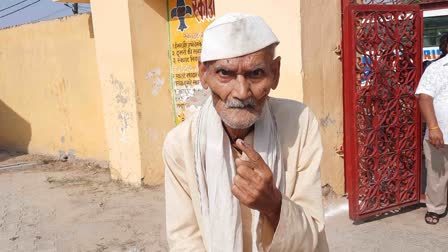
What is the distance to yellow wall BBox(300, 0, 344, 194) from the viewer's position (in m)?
4.04

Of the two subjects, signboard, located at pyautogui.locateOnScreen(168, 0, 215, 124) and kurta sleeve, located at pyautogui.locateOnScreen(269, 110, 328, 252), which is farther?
signboard, located at pyautogui.locateOnScreen(168, 0, 215, 124)

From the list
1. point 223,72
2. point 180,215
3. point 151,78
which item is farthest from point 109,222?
point 223,72

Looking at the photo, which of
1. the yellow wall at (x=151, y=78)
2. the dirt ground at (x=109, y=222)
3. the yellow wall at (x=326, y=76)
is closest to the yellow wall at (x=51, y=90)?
the dirt ground at (x=109, y=222)

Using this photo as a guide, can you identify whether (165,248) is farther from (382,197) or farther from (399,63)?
(399,63)

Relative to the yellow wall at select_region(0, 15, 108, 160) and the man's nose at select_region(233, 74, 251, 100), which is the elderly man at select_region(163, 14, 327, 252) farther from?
the yellow wall at select_region(0, 15, 108, 160)

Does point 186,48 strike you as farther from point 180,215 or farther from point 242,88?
point 242,88

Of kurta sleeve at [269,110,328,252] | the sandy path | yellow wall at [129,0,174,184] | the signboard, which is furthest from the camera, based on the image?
yellow wall at [129,0,174,184]

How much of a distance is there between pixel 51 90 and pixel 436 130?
276 inches

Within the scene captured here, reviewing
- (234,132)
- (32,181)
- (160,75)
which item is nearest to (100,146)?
(32,181)

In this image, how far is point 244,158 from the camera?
5.04 feet

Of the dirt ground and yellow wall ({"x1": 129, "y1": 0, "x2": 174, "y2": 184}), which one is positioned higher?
yellow wall ({"x1": 129, "y1": 0, "x2": 174, "y2": 184})

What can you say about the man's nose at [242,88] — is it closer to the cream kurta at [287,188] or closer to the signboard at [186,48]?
the cream kurta at [287,188]

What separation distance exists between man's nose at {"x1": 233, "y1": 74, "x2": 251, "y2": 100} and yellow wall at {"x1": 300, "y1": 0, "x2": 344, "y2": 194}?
2666 mm

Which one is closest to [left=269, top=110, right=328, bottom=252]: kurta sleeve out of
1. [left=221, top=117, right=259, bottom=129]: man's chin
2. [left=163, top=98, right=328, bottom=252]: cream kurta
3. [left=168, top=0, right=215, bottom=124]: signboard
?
[left=163, top=98, right=328, bottom=252]: cream kurta
